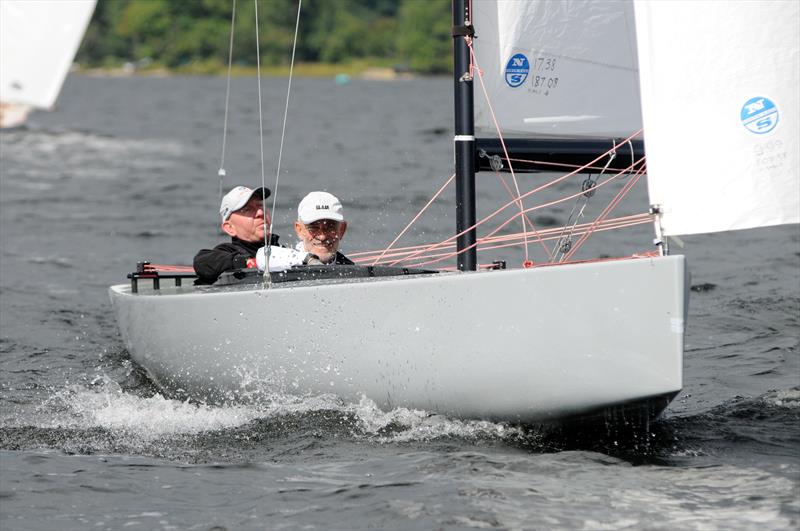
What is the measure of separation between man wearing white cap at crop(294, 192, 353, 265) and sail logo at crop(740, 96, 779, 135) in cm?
183

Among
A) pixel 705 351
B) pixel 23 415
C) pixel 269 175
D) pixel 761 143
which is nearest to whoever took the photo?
pixel 761 143

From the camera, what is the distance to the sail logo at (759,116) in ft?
15.4

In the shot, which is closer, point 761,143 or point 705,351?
point 761,143

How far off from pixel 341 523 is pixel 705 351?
11.8 feet

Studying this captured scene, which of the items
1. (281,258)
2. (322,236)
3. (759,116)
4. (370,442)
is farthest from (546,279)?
(281,258)

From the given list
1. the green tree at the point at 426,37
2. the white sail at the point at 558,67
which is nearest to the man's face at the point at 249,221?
the white sail at the point at 558,67

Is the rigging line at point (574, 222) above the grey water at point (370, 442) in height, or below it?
above

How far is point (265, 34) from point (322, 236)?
89083mm

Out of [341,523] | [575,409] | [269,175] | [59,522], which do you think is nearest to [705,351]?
[575,409]

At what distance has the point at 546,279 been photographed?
4.75m

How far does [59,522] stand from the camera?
177 inches

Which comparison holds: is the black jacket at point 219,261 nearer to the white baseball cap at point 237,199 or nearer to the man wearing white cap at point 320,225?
the white baseball cap at point 237,199

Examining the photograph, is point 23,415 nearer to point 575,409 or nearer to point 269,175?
point 575,409

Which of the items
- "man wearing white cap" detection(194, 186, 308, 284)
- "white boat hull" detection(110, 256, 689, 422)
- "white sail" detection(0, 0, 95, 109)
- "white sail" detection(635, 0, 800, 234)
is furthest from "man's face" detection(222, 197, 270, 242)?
"white sail" detection(635, 0, 800, 234)
